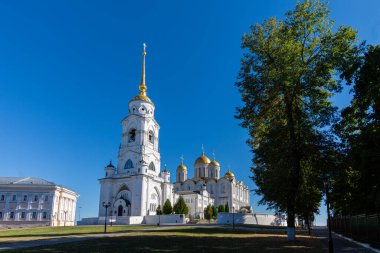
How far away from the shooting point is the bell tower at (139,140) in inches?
2434

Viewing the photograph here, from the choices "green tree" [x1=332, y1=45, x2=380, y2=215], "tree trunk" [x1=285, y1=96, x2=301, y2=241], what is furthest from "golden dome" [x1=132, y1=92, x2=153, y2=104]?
"green tree" [x1=332, y1=45, x2=380, y2=215]

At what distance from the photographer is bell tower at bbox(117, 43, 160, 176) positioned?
61.8 metres

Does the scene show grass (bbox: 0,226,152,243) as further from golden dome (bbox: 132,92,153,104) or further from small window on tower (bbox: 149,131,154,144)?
golden dome (bbox: 132,92,153,104)

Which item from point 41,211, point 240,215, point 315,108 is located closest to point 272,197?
point 315,108

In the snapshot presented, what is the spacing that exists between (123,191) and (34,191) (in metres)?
20.1

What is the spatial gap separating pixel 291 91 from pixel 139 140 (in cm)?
4303

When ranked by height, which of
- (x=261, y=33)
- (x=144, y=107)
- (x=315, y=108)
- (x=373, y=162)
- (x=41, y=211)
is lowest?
(x=41, y=211)

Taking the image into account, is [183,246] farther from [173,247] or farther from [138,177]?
[138,177]

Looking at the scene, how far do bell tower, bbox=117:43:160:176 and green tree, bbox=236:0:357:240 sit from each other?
37.4 metres

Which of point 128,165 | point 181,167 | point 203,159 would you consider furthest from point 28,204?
point 203,159

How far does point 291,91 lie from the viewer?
23.7 meters

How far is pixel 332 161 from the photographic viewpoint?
22469 mm

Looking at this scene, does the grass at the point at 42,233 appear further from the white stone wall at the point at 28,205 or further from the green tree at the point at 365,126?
the white stone wall at the point at 28,205

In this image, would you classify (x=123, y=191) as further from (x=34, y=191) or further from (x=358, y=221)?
(x=358, y=221)
